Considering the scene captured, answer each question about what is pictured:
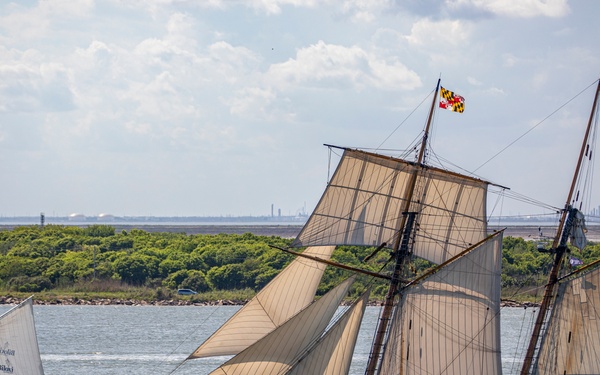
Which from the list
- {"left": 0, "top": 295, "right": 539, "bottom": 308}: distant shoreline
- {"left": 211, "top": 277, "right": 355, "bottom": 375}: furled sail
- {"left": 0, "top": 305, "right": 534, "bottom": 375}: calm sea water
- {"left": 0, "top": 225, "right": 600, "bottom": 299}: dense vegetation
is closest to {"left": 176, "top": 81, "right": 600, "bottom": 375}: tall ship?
{"left": 211, "top": 277, "right": 355, "bottom": 375}: furled sail

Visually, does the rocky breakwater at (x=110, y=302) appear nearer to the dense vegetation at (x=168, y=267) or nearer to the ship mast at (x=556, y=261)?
the dense vegetation at (x=168, y=267)

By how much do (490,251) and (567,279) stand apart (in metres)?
3.15

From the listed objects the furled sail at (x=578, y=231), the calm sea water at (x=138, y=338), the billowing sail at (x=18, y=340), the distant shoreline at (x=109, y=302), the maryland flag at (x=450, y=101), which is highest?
the maryland flag at (x=450, y=101)

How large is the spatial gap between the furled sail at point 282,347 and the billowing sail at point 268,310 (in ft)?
3.71

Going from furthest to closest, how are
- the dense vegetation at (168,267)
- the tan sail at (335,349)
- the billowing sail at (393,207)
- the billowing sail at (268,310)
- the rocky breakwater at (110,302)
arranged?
1. the dense vegetation at (168,267)
2. the rocky breakwater at (110,302)
3. the billowing sail at (393,207)
4. the billowing sail at (268,310)
5. the tan sail at (335,349)

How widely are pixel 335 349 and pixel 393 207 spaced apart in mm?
7344

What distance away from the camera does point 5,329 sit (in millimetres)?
51844

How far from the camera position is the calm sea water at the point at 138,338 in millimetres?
74812

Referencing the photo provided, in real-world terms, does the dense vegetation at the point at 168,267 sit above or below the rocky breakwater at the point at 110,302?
above

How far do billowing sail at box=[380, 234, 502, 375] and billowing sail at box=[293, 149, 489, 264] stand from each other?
2.15m

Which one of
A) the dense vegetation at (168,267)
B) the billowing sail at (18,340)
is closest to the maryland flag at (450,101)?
the billowing sail at (18,340)

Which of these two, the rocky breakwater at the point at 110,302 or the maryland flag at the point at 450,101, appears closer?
the maryland flag at the point at 450,101

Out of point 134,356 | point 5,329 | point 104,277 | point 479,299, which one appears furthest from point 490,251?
point 104,277

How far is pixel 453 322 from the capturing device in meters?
50.6
